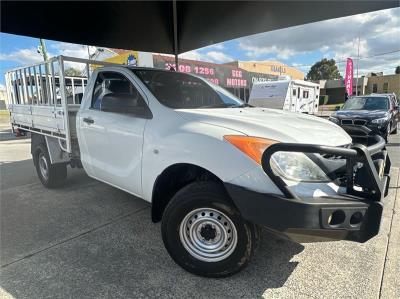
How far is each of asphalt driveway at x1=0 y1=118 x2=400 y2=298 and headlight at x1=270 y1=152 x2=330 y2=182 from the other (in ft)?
3.23

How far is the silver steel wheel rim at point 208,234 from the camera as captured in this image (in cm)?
262

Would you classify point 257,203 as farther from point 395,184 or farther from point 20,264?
point 395,184

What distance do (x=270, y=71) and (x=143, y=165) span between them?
1529 inches

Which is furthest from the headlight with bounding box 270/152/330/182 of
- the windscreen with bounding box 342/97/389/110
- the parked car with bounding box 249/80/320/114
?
the parked car with bounding box 249/80/320/114

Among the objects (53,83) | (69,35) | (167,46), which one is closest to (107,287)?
(53,83)

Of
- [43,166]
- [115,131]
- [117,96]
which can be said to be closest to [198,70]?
[43,166]

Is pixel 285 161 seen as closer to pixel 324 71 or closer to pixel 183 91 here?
pixel 183 91

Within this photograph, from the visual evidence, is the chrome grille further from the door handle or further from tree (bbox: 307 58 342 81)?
tree (bbox: 307 58 342 81)

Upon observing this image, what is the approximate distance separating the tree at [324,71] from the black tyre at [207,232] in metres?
85.5

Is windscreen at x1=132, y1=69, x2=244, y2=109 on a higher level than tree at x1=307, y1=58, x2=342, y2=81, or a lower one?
lower

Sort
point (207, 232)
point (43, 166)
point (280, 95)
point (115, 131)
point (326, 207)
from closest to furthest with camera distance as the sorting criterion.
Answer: point (326, 207)
point (207, 232)
point (115, 131)
point (43, 166)
point (280, 95)

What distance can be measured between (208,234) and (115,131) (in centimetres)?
163

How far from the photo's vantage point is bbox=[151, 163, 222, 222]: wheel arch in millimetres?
2816

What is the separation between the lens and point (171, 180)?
3.01 metres
